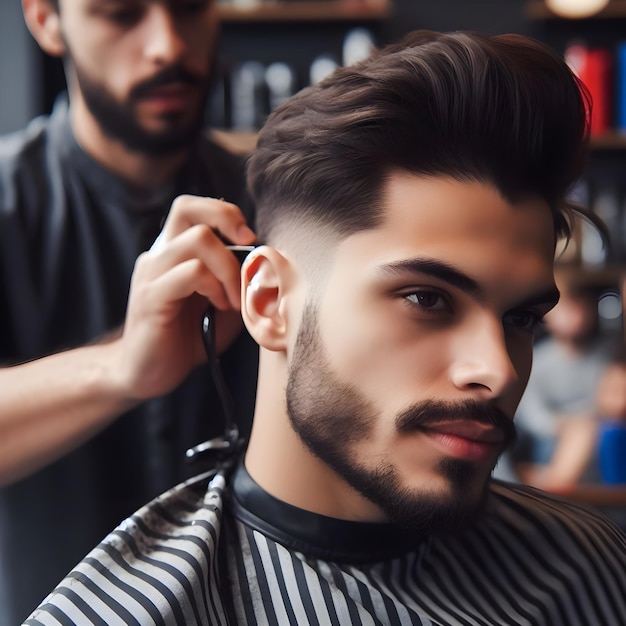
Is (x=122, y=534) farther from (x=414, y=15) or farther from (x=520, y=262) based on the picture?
(x=414, y=15)

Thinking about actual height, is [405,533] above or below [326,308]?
below

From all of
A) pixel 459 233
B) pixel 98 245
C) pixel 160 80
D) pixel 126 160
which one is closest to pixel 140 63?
pixel 160 80

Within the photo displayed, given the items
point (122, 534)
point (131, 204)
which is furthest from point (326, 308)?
point (131, 204)

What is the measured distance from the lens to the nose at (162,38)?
162 centimetres

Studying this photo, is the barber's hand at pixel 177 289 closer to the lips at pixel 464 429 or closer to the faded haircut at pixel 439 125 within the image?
the faded haircut at pixel 439 125

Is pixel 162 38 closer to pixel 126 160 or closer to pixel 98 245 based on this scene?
pixel 126 160

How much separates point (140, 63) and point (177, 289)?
0.60 metres

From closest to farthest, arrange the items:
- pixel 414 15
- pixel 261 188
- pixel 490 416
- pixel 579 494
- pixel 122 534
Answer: pixel 490 416 < pixel 122 534 < pixel 261 188 < pixel 579 494 < pixel 414 15

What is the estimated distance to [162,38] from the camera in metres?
1.62

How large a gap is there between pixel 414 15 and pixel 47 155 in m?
2.94

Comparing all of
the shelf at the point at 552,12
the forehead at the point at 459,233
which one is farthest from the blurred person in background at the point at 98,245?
the shelf at the point at 552,12

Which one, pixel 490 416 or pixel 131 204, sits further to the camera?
pixel 131 204

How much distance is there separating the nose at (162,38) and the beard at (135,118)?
2 centimetres

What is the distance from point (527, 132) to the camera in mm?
1145
